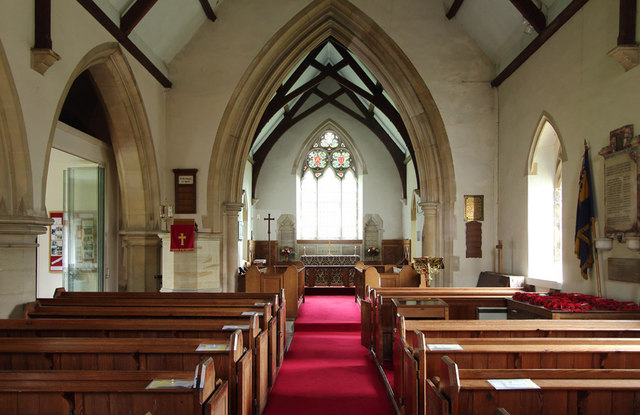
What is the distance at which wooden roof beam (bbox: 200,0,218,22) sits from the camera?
7197 millimetres

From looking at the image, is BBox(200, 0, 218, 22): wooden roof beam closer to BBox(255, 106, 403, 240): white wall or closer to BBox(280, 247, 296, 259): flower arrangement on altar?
BBox(255, 106, 403, 240): white wall

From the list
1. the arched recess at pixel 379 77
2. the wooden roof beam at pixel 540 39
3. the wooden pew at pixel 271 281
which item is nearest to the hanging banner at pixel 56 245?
the arched recess at pixel 379 77

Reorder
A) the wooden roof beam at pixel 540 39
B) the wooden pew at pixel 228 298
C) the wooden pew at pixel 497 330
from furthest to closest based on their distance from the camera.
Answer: the wooden roof beam at pixel 540 39
the wooden pew at pixel 228 298
the wooden pew at pixel 497 330

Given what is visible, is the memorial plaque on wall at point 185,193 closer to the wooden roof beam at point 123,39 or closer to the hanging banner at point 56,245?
the wooden roof beam at point 123,39

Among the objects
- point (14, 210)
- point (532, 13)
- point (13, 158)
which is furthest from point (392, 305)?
point (532, 13)

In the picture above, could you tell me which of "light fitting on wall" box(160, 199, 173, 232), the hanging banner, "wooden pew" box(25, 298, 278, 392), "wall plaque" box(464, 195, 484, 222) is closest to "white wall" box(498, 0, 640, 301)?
"wall plaque" box(464, 195, 484, 222)

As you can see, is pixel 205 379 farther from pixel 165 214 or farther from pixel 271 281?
pixel 271 281

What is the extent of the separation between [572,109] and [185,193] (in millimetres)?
5528

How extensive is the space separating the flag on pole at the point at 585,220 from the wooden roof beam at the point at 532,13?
1.90 meters

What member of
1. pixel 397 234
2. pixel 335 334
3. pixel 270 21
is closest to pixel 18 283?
pixel 335 334

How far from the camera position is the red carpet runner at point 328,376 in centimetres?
353

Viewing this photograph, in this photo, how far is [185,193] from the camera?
7668 mm

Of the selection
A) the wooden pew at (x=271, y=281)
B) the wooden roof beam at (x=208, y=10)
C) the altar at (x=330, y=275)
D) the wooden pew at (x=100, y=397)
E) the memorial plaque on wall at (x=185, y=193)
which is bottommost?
the altar at (x=330, y=275)

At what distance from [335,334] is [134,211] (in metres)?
3.54
